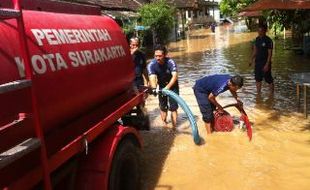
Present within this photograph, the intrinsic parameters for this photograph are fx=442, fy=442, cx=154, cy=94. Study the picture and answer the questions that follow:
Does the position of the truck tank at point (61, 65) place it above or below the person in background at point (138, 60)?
above

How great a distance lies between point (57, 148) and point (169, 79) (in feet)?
16.1

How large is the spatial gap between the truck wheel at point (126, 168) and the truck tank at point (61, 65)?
24.2 inches

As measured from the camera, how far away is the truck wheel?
462cm

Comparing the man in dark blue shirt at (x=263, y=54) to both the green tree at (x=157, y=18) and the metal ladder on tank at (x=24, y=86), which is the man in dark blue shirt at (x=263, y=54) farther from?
the green tree at (x=157, y=18)

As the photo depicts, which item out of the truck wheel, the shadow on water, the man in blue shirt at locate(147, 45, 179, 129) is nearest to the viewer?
the truck wheel

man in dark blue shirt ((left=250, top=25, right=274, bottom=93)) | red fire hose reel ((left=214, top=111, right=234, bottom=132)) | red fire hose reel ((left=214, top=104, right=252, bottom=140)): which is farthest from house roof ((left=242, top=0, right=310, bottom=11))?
red fire hose reel ((left=214, top=111, right=234, bottom=132))

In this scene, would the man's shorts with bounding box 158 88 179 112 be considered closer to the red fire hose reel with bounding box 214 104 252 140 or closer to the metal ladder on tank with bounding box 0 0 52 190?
the red fire hose reel with bounding box 214 104 252 140

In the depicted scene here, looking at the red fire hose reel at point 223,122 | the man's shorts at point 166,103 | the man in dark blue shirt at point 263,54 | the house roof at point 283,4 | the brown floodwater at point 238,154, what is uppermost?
the house roof at point 283,4

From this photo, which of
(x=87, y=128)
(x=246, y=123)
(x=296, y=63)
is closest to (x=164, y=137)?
(x=246, y=123)

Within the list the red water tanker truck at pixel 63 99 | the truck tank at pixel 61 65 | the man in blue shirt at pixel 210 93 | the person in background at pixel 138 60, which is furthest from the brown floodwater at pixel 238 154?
the truck tank at pixel 61 65

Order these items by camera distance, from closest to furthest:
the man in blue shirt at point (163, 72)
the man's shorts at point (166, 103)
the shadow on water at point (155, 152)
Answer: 1. the shadow on water at point (155, 152)
2. the man in blue shirt at point (163, 72)
3. the man's shorts at point (166, 103)

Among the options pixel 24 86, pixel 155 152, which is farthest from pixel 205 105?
pixel 24 86

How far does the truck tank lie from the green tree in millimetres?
26621

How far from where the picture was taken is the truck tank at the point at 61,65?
322 centimetres
